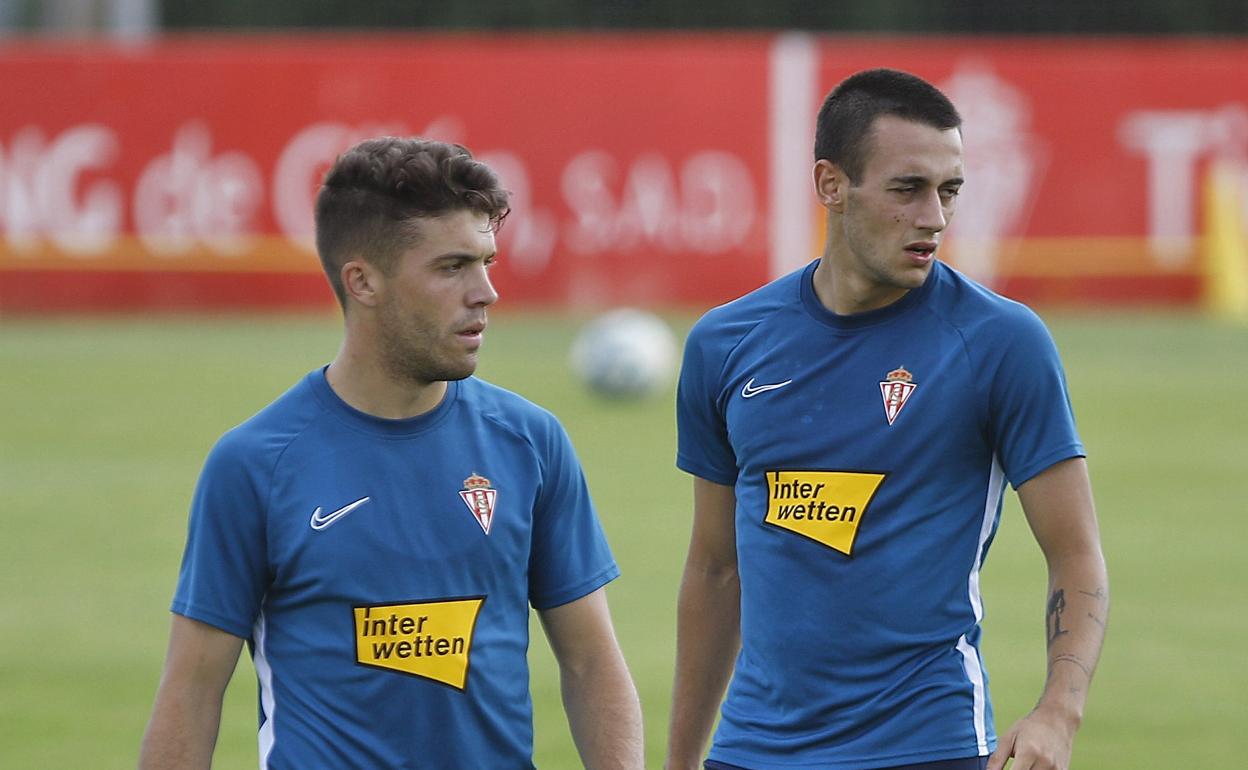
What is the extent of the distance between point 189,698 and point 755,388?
1.54 meters

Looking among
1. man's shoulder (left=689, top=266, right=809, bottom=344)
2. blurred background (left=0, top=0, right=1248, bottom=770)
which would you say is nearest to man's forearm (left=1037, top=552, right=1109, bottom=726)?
man's shoulder (left=689, top=266, right=809, bottom=344)

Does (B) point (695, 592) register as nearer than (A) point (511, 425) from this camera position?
No

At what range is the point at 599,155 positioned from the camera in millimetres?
24344

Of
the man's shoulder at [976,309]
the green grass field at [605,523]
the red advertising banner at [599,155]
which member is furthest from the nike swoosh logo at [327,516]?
the red advertising banner at [599,155]

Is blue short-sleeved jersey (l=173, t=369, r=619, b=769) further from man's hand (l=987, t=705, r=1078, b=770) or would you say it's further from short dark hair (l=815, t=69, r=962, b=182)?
short dark hair (l=815, t=69, r=962, b=182)

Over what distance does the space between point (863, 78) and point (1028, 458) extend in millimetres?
987

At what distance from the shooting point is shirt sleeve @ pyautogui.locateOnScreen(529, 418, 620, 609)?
4.11m

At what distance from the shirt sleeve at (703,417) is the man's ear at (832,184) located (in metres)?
0.42

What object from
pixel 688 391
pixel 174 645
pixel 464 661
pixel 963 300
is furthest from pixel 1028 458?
pixel 174 645

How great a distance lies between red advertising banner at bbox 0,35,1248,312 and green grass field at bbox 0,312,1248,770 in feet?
5.18

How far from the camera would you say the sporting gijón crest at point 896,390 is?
454cm

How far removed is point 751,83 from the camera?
24250mm

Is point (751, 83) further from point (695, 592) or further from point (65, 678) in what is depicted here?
point (695, 592)

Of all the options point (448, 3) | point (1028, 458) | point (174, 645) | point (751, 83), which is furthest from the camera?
point (448, 3)
